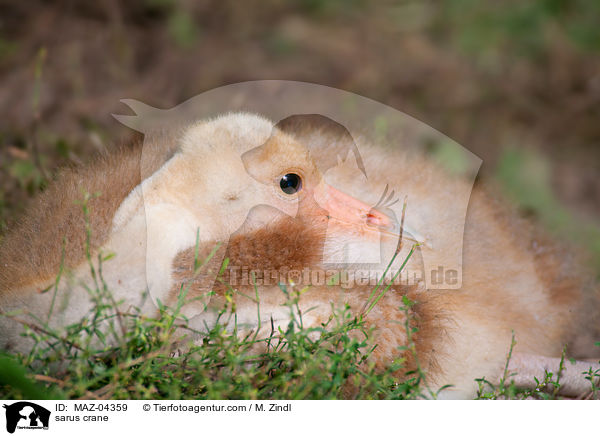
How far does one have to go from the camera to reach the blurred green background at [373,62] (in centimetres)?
434

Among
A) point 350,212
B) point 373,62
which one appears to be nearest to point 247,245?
point 350,212

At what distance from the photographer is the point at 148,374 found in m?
1.78

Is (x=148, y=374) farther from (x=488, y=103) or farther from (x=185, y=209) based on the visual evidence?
(x=488, y=103)

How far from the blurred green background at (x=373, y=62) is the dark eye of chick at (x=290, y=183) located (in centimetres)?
197

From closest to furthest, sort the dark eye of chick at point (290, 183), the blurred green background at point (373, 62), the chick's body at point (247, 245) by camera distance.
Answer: the chick's body at point (247, 245)
the dark eye of chick at point (290, 183)
the blurred green background at point (373, 62)

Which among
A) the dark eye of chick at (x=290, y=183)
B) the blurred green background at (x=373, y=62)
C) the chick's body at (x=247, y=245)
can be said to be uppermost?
the blurred green background at (x=373, y=62)

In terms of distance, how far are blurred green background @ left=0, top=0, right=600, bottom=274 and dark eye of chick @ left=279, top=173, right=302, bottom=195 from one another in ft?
6.47

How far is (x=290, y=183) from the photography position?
2314 mm

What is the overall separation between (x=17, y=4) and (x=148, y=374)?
144 inches

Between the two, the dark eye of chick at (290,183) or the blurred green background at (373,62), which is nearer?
the dark eye of chick at (290,183)

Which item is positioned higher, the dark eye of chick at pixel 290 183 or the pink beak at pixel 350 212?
the dark eye of chick at pixel 290 183

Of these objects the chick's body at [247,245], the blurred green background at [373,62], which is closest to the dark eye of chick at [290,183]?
the chick's body at [247,245]

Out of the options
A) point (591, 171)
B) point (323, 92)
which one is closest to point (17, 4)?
point (323, 92)

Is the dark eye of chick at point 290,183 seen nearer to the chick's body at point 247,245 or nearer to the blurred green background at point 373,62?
the chick's body at point 247,245
